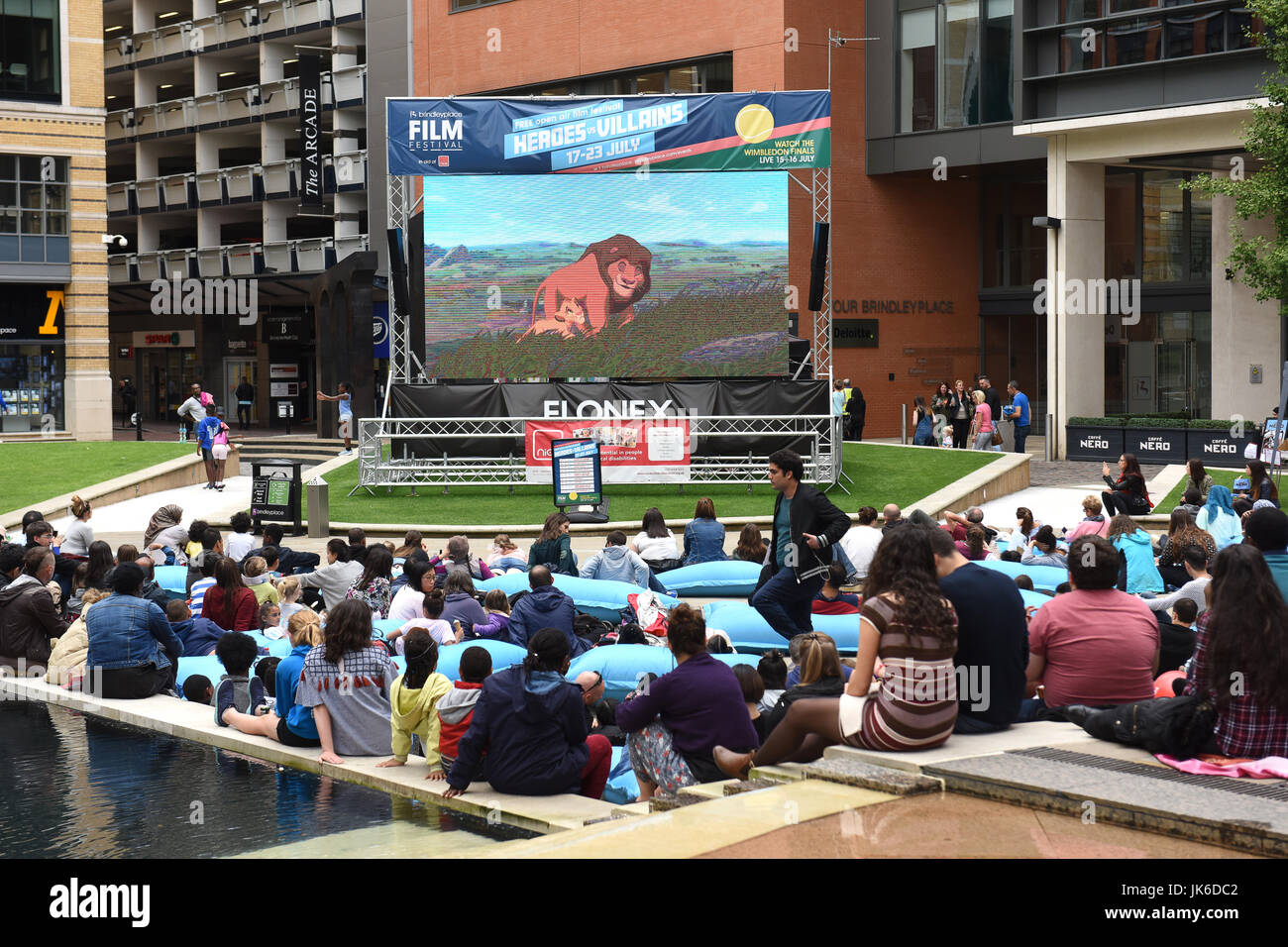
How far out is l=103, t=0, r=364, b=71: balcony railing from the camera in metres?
49.7

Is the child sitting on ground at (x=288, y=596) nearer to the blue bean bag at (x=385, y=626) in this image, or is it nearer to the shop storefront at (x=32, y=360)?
the blue bean bag at (x=385, y=626)

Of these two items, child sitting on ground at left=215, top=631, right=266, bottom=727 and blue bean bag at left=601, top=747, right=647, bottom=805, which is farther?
child sitting on ground at left=215, top=631, right=266, bottom=727

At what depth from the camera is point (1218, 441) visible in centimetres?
3141

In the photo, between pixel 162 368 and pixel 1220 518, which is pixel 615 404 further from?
pixel 162 368

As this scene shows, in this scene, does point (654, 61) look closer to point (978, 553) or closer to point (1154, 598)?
point (978, 553)

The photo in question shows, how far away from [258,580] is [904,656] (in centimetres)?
859

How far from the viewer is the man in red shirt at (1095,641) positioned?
7.97 m

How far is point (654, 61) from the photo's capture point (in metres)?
41.2

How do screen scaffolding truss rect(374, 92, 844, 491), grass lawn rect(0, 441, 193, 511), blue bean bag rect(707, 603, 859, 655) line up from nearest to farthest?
blue bean bag rect(707, 603, 859, 655) < screen scaffolding truss rect(374, 92, 844, 491) < grass lawn rect(0, 441, 193, 511)

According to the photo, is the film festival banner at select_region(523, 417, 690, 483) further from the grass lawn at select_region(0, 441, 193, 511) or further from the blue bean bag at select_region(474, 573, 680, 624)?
the blue bean bag at select_region(474, 573, 680, 624)

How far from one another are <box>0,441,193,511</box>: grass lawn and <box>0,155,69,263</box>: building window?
1135 cm

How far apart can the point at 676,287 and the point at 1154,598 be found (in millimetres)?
18216

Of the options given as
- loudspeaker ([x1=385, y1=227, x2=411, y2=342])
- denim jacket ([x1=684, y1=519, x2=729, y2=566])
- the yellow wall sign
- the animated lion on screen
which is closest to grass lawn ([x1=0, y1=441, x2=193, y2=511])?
loudspeaker ([x1=385, y1=227, x2=411, y2=342])
